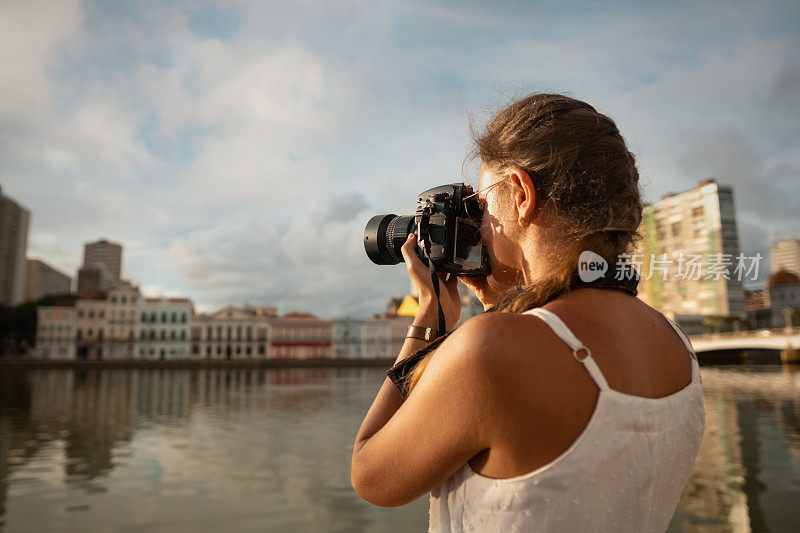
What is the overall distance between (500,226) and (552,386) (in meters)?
0.31

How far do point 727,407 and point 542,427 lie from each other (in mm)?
16918

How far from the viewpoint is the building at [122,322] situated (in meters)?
53.9

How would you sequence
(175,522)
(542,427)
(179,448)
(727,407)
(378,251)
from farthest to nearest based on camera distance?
(727,407) → (179,448) → (175,522) → (378,251) → (542,427)

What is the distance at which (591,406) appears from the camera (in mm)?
596

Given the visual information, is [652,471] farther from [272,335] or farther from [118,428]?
[272,335]

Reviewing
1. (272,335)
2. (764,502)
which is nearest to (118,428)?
(764,502)

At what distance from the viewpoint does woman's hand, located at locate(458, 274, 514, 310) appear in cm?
92

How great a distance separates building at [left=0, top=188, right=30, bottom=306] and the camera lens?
100895 millimetres

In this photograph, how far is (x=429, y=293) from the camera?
35.4 inches

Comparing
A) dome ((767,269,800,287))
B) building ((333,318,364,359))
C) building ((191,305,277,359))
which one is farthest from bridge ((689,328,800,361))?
dome ((767,269,800,287))

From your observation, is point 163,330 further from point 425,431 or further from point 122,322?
point 425,431

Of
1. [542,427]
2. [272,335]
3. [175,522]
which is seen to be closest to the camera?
[542,427]

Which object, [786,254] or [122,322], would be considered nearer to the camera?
[122,322]

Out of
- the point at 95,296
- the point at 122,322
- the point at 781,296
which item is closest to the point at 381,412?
the point at 122,322
